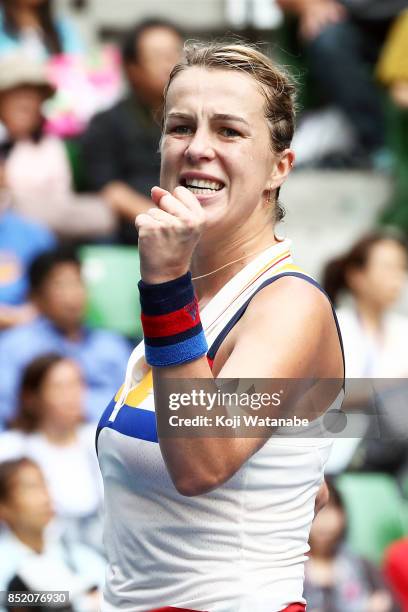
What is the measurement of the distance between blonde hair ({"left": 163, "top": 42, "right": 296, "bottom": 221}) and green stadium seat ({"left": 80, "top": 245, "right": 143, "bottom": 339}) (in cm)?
320

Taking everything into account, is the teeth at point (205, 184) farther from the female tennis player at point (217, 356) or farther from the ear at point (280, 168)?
the ear at point (280, 168)

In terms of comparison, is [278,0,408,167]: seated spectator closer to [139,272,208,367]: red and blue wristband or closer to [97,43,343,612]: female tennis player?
[97,43,343,612]: female tennis player

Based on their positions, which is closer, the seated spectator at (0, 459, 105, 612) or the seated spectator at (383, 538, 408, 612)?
the seated spectator at (0, 459, 105, 612)

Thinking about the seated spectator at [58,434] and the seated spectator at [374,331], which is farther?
the seated spectator at [374,331]

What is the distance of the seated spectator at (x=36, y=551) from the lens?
3.18 metres

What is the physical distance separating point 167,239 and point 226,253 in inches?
16.3

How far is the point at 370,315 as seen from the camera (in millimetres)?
5371

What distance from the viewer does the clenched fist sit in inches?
72.6

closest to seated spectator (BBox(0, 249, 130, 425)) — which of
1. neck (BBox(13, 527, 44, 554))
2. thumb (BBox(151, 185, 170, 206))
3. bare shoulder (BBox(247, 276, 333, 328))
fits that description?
neck (BBox(13, 527, 44, 554))

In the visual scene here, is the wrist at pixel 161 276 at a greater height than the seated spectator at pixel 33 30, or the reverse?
the seated spectator at pixel 33 30

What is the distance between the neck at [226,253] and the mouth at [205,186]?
0.10 m

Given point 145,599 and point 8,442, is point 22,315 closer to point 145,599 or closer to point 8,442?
point 8,442

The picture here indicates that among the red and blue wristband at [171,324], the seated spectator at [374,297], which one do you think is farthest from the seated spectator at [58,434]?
the red and blue wristband at [171,324]

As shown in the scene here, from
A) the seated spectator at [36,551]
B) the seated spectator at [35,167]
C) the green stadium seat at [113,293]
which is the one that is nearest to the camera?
the seated spectator at [36,551]
